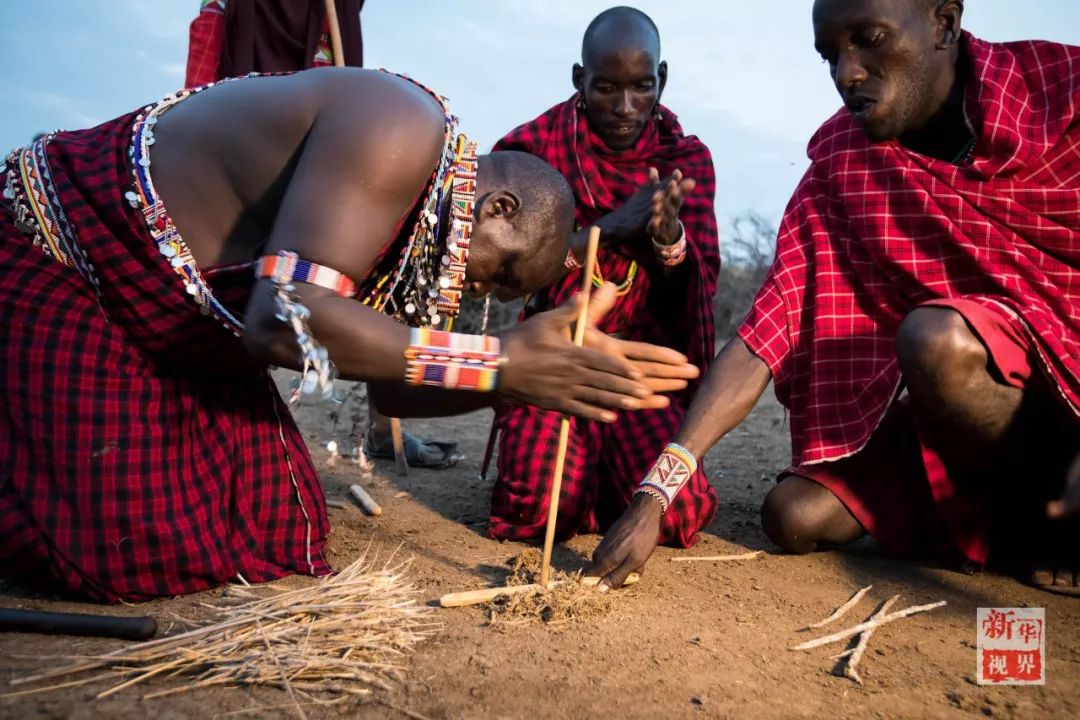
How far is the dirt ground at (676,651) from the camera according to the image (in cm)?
197

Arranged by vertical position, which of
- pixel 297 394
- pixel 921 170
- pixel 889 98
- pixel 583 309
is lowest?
pixel 297 394

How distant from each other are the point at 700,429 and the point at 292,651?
1.49 metres

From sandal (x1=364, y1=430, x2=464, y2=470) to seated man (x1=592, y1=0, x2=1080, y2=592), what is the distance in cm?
191

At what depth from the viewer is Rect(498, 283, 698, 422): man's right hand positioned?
7.11 ft

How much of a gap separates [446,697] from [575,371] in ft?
2.53

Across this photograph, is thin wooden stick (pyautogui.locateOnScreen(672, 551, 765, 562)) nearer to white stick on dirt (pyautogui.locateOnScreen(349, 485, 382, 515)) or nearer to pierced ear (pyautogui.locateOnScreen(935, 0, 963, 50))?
white stick on dirt (pyautogui.locateOnScreen(349, 485, 382, 515))

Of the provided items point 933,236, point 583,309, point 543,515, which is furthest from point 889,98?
point 543,515

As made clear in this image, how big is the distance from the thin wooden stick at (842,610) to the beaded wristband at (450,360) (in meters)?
1.15

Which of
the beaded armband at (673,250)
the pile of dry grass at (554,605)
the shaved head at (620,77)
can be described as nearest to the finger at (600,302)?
the pile of dry grass at (554,605)

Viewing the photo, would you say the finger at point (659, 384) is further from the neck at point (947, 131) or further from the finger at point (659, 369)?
the neck at point (947, 131)

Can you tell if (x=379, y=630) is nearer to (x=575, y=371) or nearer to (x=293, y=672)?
(x=293, y=672)

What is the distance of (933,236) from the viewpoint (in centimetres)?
314

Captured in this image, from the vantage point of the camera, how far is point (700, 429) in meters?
3.02

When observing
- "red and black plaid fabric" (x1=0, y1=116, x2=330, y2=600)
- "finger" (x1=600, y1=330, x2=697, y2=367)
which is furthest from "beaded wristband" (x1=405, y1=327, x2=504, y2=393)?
"red and black plaid fabric" (x1=0, y1=116, x2=330, y2=600)
